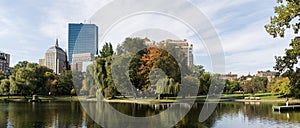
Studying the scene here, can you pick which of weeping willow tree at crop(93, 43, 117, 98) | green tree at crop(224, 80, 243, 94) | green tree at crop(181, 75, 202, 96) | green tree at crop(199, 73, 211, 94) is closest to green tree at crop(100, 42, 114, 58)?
weeping willow tree at crop(93, 43, 117, 98)

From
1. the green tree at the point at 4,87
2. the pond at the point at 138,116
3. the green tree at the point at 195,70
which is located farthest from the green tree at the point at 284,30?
the green tree at the point at 4,87

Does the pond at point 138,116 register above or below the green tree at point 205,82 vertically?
below

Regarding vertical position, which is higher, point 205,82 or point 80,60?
point 80,60

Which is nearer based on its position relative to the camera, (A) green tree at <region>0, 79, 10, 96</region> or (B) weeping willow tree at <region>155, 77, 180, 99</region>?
(B) weeping willow tree at <region>155, 77, 180, 99</region>

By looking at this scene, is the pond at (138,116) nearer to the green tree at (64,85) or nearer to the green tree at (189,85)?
the green tree at (189,85)

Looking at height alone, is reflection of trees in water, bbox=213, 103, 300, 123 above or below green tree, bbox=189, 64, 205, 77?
below

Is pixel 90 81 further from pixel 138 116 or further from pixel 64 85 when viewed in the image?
pixel 138 116

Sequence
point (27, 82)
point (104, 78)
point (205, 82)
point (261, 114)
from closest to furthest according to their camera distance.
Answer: point (261, 114) → point (104, 78) → point (27, 82) → point (205, 82)

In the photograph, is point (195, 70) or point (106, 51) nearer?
point (106, 51)

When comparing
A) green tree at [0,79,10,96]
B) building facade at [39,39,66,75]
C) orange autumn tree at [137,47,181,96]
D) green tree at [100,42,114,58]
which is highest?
building facade at [39,39,66,75]

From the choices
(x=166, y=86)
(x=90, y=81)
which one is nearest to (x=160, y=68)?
(x=166, y=86)

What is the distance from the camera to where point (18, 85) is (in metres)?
49.1

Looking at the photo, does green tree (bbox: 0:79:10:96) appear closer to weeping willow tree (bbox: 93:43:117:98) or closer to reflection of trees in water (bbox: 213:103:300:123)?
weeping willow tree (bbox: 93:43:117:98)

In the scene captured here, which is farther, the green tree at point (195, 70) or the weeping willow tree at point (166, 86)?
the green tree at point (195, 70)
